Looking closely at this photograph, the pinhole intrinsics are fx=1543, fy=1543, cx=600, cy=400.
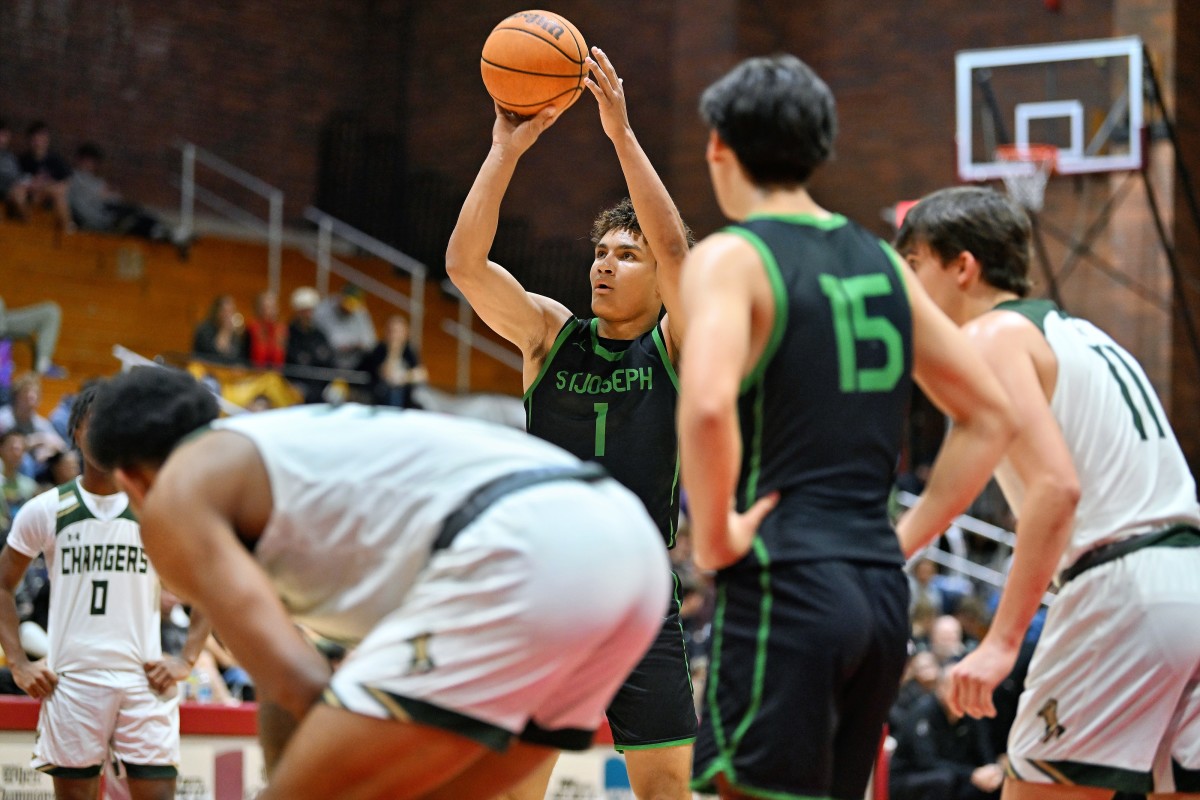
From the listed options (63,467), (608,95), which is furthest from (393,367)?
(608,95)

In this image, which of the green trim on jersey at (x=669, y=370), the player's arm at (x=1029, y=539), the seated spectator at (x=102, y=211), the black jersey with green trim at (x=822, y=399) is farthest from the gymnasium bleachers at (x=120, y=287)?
the black jersey with green trim at (x=822, y=399)

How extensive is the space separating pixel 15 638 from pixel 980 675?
4.17 meters

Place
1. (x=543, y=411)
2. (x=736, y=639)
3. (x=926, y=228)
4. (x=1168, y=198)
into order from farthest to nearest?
(x=1168, y=198)
(x=543, y=411)
(x=926, y=228)
(x=736, y=639)

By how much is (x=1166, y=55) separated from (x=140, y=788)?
43.7ft

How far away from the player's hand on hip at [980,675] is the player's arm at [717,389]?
2.55ft

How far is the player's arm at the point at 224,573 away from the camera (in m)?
2.86

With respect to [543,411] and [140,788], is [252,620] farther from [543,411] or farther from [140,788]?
[140,788]

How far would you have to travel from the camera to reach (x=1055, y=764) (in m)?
3.88

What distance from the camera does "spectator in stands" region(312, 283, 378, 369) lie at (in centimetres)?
1648

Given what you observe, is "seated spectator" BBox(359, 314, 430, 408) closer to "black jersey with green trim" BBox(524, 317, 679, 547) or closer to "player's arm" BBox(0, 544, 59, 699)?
"player's arm" BBox(0, 544, 59, 699)

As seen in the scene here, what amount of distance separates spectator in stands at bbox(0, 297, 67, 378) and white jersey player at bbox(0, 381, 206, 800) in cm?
921

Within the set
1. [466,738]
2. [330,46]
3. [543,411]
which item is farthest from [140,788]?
[330,46]

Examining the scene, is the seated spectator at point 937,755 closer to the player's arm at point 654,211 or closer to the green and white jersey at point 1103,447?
the player's arm at point 654,211

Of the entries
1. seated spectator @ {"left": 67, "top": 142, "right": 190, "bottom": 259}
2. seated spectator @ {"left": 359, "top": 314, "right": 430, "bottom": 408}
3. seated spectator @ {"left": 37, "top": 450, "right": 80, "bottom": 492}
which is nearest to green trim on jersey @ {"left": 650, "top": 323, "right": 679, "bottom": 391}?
seated spectator @ {"left": 37, "top": 450, "right": 80, "bottom": 492}
